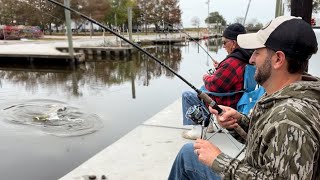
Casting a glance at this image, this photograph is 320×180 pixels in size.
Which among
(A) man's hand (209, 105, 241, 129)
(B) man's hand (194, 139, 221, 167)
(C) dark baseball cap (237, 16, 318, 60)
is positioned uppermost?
(C) dark baseball cap (237, 16, 318, 60)

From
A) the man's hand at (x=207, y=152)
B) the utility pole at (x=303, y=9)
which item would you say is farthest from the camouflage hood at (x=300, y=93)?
the utility pole at (x=303, y=9)

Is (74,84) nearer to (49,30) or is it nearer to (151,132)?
(151,132)

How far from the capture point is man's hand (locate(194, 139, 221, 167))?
63.3 inches

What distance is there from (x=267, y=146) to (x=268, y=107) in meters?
0.19

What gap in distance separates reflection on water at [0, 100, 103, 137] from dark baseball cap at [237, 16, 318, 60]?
18.0 ft

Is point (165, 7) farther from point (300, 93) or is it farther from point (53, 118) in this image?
point (300, 93)

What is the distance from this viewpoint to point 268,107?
1.46 m

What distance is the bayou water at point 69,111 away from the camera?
5.38 metres

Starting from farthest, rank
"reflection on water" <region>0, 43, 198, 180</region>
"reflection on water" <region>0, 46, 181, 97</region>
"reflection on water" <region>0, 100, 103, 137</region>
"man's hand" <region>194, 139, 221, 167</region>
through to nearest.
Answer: "reflection on water" <region>0, 46, 181, 97</region>
"reflection on water" <region>0, 100, 103, 137</region>
"reflection on water" <region>0, 43, 198, 180</region>
"man's hand" <region>194, 139, 221, 167</region>

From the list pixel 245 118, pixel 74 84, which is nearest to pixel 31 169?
pixel 245 118

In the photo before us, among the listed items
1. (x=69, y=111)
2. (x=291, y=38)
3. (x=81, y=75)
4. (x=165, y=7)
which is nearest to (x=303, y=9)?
(x=291, y=38)

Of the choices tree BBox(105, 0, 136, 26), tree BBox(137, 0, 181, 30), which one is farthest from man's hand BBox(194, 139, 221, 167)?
tree BBox(137, 0, 181, 30)

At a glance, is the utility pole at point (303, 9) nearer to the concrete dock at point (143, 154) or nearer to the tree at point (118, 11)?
the concrete dock at point (143, 154)

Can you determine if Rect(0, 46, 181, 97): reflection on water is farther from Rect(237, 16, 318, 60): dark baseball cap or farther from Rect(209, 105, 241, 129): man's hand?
Rect(237, 16, 318, 60): dark baseball cap
